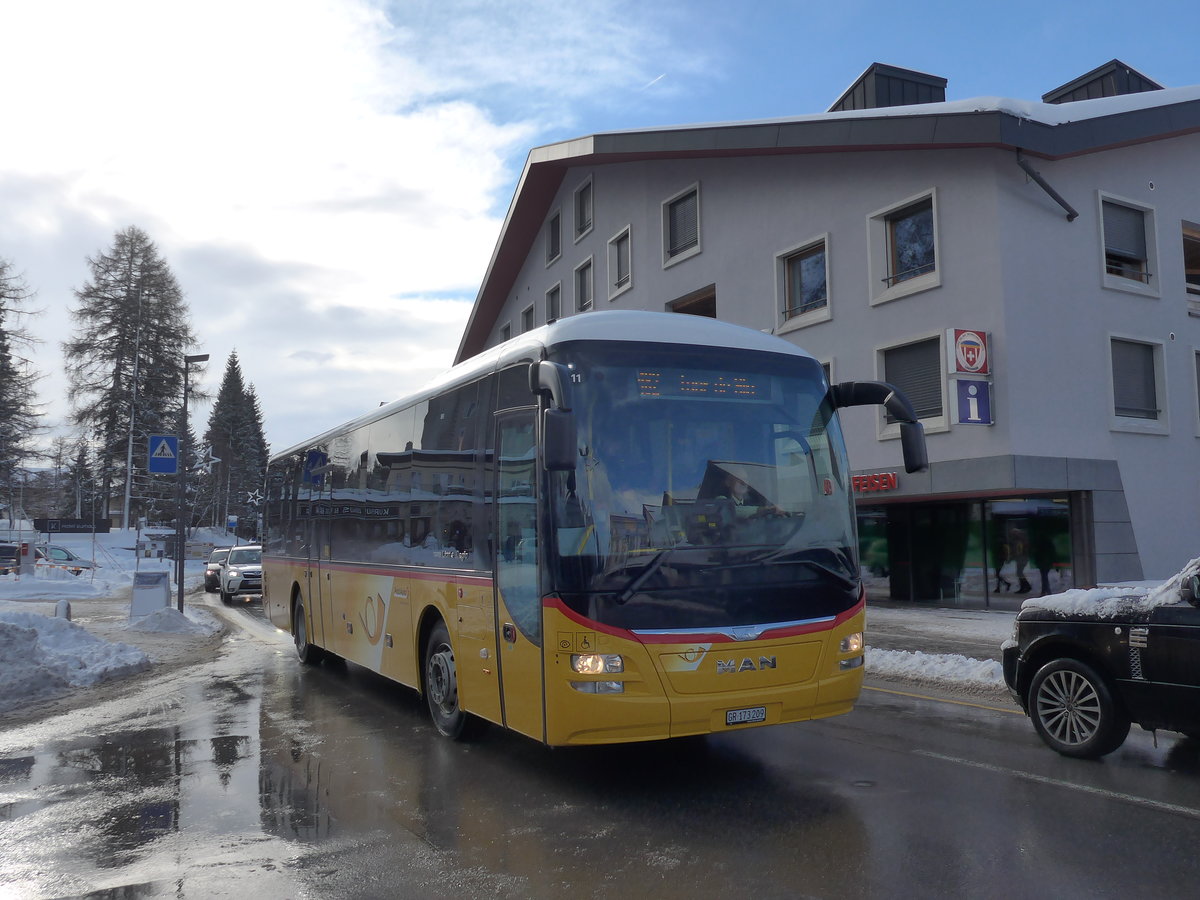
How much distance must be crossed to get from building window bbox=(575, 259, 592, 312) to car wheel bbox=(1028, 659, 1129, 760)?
29028 mm

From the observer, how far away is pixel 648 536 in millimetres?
6121

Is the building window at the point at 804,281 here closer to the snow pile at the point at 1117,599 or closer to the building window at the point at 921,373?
the building window at the point at 921,373

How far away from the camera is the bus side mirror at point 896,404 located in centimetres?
721

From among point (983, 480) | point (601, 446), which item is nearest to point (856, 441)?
point (983, 480)

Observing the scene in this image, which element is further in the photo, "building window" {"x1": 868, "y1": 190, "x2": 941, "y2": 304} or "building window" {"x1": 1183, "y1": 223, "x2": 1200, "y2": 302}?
"building window" {"x1": 1183, "y1": 223, "x2": 1200, "y2": 302}

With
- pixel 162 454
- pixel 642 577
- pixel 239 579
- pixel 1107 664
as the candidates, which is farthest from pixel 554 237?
pixel 642 577

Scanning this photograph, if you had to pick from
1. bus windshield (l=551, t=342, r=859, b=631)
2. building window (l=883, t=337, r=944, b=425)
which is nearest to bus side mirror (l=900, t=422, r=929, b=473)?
bus windshield (l=551, t=342, r=859, b=631)

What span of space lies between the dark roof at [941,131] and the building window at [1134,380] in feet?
14.2

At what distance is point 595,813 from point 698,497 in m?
2.01

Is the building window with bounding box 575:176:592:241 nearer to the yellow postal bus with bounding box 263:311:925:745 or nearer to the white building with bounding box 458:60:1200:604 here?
the white building with bounding box 458:60:1200:604

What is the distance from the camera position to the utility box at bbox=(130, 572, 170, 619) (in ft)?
63.7

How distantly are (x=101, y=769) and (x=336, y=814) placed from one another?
2626mm

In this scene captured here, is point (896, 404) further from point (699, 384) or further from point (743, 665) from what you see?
point (743, 665)

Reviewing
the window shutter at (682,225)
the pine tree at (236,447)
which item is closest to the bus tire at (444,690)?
the window shutter at (682,225)
